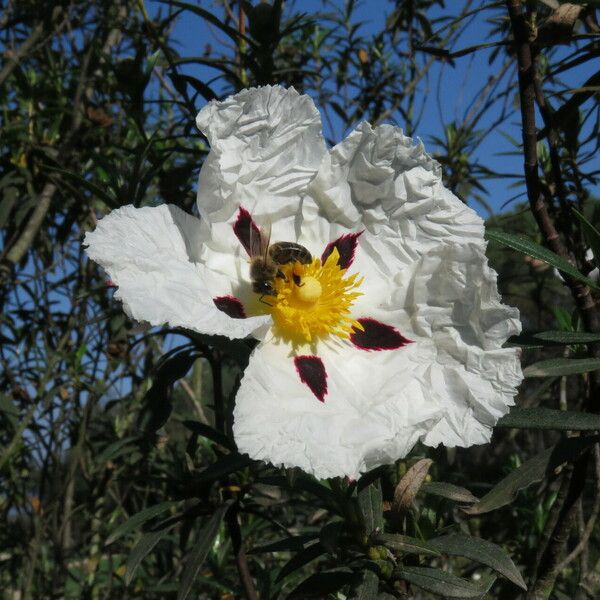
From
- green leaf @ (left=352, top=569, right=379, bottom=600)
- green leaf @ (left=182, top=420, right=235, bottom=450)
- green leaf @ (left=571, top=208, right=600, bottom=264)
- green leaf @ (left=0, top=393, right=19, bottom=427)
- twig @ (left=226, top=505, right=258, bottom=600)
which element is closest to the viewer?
green leaf @ (left=352, top=569, right=379, bottom=600)

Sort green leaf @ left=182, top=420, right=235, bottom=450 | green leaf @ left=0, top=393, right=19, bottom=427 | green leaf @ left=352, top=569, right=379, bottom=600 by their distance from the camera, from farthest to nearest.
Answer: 1. green leaf @ left=0, top=393, right=19, bottom=427
2. green leaf @ left=182, top=420, right=235, bottom=450
3. green leaf @ left=352, top=569, right=379, bottom=600

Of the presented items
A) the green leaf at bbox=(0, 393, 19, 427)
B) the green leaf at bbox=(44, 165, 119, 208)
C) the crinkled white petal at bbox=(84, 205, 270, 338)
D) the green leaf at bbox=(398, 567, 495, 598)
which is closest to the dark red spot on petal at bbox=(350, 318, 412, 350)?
the crinkled white petal at bbox=(84, 205, 270, 338)

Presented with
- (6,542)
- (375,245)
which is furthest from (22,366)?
(375,245)

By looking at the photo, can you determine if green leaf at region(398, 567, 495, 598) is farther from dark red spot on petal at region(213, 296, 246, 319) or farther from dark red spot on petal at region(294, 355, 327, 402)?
dark red spot on petal at region(213, 296, 246, 319)

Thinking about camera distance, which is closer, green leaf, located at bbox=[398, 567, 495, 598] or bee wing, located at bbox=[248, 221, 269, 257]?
green leaf, located at bbox=[398, 567, 495, 598]

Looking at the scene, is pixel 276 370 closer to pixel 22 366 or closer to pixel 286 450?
pixel 286 450

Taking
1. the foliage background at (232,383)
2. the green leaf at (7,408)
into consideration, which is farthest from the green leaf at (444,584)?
the green leaf at (7,408)

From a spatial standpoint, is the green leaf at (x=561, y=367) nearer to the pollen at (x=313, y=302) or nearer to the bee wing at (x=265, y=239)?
the pollen at (x=313, y=302)

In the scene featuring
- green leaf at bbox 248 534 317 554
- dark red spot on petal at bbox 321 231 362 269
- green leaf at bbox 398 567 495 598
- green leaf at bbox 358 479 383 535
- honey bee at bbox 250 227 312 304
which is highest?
dark red spot on petal at bbox 321 231 362 269
